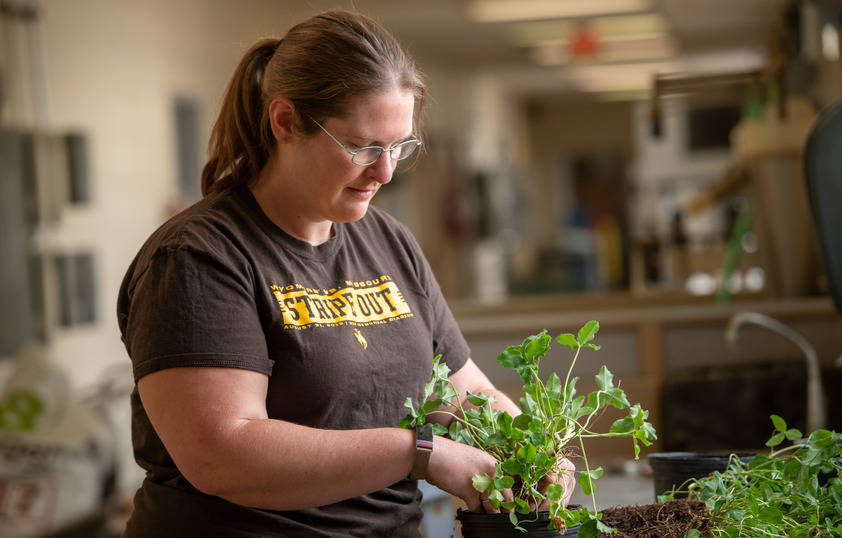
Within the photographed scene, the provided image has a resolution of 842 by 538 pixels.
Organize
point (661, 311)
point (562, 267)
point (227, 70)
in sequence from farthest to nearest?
1. point (562, 267)
2. point (227, 70)
3. point (661, 311)

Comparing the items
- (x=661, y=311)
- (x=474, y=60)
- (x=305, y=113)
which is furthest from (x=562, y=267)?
(x=305, y=113)

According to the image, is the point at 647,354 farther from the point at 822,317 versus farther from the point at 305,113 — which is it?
the point at 305,113

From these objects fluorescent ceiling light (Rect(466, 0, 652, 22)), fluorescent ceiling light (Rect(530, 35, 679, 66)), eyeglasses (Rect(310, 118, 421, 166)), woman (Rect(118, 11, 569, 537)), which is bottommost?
woman (Rect(118, 11, 569, 537))

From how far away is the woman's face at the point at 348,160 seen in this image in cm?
121

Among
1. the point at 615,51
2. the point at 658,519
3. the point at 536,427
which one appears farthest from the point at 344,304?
the point at 615,51

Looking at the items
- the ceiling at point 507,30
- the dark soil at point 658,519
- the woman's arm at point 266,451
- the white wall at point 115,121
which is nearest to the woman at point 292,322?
the woman's arm at point 266,451

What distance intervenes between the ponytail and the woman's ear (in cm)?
3

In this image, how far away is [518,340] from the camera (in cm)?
355

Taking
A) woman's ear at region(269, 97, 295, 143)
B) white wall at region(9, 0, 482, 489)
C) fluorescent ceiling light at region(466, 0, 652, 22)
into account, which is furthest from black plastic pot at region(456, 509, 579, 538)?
fluorescent ceiling light at region(466, 0, 652, 22)

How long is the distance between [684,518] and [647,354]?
2421mm

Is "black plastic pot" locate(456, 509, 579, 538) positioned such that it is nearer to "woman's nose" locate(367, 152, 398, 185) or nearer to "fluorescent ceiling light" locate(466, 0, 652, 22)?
"woman's nose" locate(367, 152, 398, 185)

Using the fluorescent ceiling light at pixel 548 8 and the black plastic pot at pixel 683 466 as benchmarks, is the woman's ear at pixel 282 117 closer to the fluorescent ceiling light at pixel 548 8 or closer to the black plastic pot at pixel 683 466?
the black plastic pot at pixel 683 466

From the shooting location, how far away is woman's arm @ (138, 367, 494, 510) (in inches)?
41.8

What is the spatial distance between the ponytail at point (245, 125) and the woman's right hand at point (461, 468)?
0.49 meters
